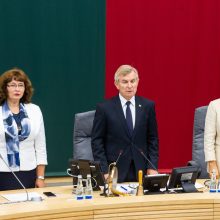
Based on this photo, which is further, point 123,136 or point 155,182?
point 123,136

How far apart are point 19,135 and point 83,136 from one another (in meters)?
0.56

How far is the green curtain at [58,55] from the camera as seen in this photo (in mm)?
4949

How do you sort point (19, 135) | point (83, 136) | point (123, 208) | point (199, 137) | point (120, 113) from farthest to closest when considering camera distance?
point (199, 137), point (83, 136), point (120, 113), point (19, 135), point (123, 208)

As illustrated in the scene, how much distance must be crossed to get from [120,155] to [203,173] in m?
0.89

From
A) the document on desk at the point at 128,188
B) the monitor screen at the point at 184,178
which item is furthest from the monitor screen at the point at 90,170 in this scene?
the monitor screen at the point at 184,178

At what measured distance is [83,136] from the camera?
13.4ft

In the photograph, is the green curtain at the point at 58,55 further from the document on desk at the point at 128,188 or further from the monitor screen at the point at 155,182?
the monitor screen at the point at 155,182

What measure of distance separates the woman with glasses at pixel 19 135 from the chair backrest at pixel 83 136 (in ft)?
1.08

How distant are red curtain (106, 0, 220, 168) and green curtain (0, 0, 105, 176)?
0.53 feet

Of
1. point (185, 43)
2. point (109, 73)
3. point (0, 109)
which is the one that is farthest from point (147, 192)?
point (185, 43)

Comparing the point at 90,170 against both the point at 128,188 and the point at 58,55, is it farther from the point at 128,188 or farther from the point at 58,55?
the point at 58,55

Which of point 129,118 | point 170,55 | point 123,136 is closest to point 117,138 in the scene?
point 123,136

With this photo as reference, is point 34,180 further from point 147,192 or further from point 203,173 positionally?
point 203,173

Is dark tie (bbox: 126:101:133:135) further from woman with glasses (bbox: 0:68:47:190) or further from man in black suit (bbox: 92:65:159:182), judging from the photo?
woman with glasses (bbox: 0:68:47:190)
